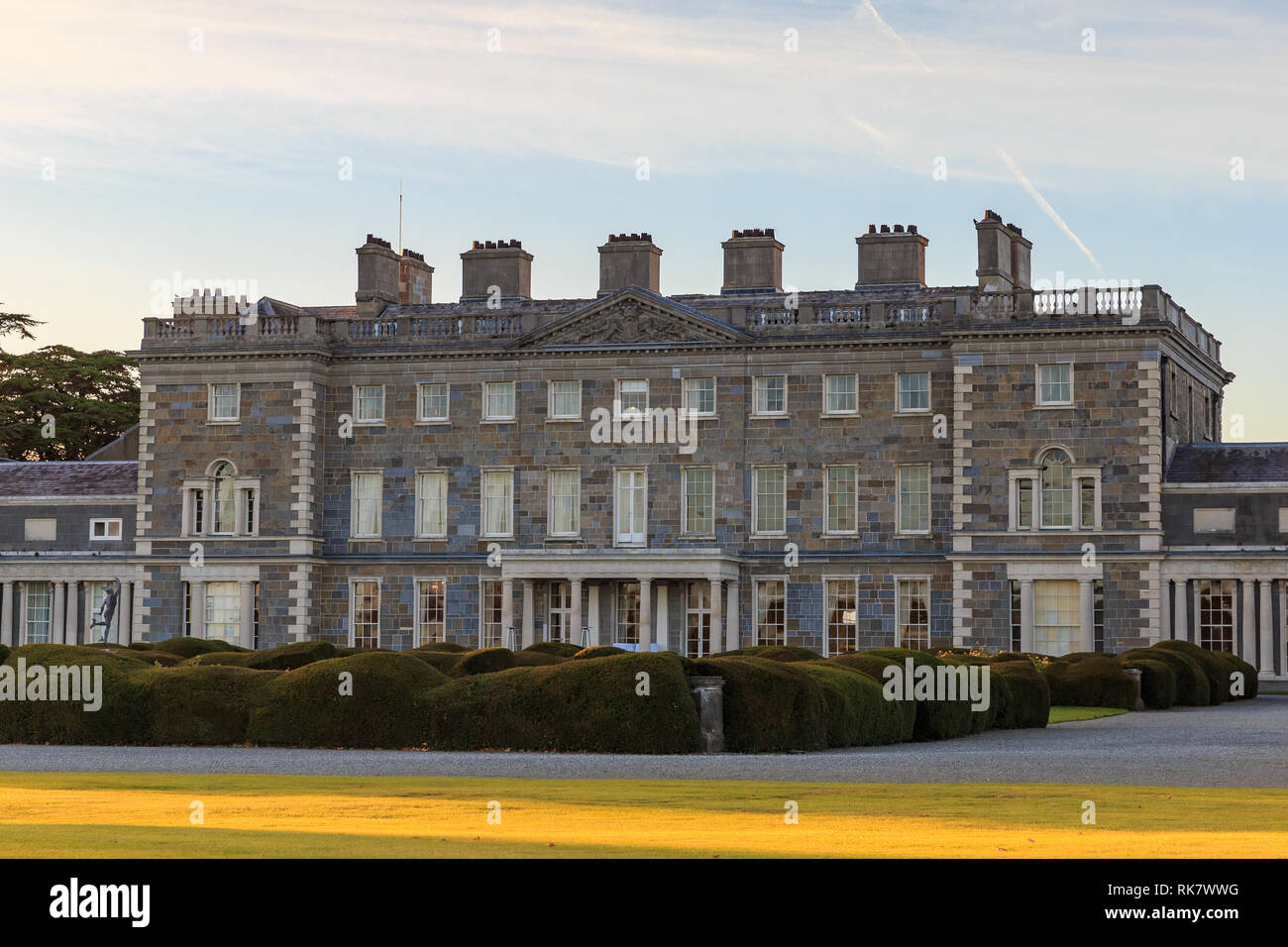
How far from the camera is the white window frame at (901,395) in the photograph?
52.8 metres

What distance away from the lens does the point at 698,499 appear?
5425 cm

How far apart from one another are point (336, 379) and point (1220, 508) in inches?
961

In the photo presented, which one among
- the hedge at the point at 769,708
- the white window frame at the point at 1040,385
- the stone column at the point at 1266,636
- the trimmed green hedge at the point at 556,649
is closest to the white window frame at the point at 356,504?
the trimmed green hedge at the point at 556,649

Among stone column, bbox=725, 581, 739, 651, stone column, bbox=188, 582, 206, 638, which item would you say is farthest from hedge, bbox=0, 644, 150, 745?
stone column, bbox=188, 582, 206, 638

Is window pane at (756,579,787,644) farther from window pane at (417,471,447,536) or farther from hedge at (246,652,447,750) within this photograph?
hedge at (246,652,447,750)

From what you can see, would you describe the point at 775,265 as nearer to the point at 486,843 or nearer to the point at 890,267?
the point at 890,267

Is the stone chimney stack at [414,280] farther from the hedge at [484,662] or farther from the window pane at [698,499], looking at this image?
the hedge at [484,662]

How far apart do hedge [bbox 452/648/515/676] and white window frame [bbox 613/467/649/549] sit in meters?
22.5

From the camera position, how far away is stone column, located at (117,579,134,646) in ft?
188

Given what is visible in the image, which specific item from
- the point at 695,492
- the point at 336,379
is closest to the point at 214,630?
the point at 336,379

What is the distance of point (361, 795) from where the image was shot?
17.5m

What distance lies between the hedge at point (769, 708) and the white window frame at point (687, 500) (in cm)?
2797

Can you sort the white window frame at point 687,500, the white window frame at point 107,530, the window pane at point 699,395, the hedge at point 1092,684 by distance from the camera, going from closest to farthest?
the hedge at point 1092,684 < the white window frame at point 687,500 < the window pane at point 699,395 < the white window frame at point 107,530

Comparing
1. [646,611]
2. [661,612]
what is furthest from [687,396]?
[646,611]
